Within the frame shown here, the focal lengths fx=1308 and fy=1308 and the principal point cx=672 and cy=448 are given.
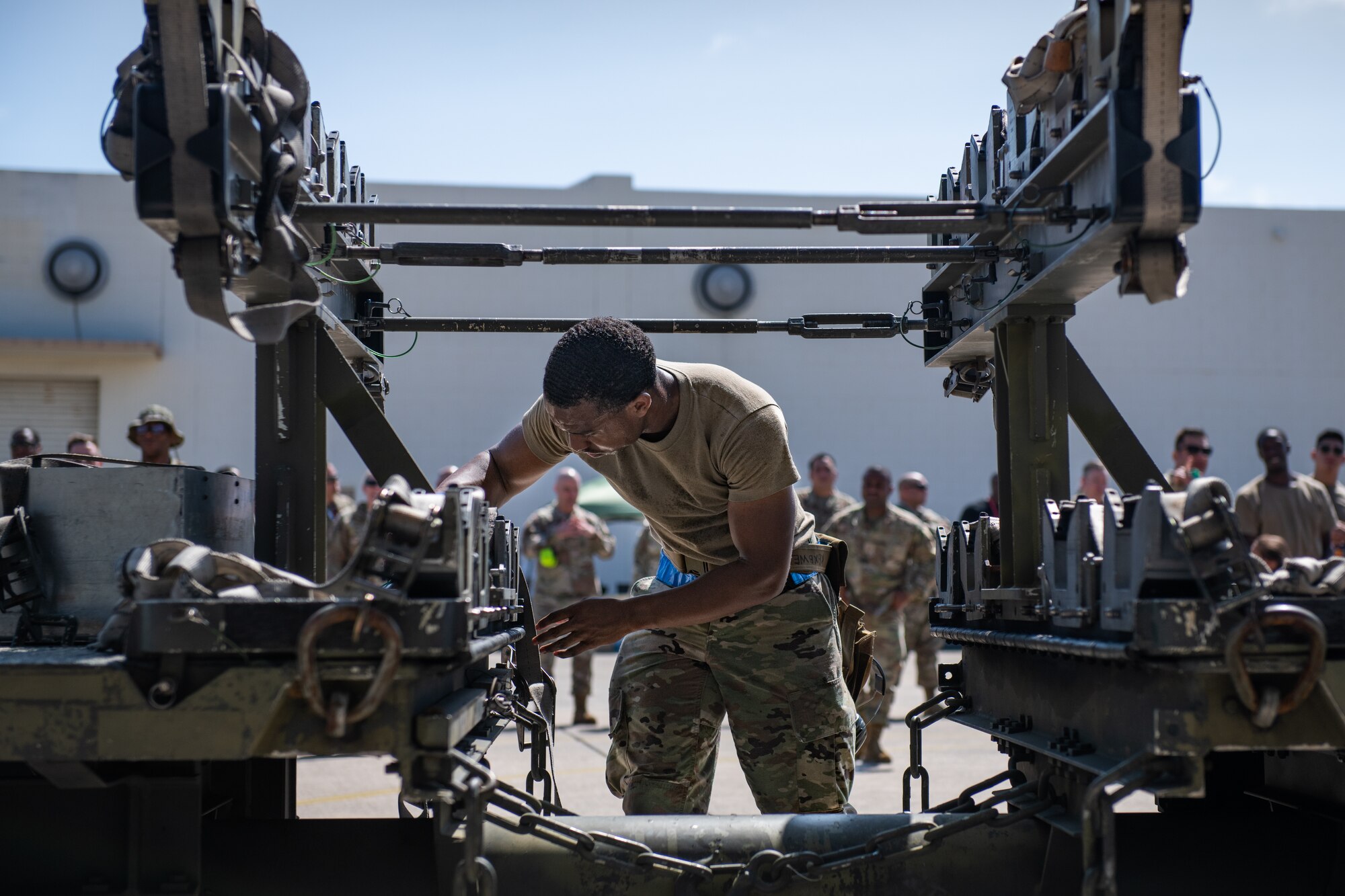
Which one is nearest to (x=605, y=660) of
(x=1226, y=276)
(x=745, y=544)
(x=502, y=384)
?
(x=502, y=384)

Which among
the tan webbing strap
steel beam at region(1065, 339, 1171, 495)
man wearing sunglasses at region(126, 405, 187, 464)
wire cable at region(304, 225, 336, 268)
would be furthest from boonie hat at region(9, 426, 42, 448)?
steel beam at region(1065, 339, 1171, 495)

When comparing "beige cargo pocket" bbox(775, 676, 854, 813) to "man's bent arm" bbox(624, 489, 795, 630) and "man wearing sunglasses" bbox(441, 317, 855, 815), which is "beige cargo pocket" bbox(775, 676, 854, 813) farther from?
"man's bent arm" bbox(624, 489, 795, 630)

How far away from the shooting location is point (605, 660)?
55.2 ft

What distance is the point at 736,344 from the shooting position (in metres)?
19.7

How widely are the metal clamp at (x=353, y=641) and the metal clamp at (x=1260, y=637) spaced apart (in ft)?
5.38

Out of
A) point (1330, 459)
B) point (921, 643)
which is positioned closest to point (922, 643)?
point (921, 643)

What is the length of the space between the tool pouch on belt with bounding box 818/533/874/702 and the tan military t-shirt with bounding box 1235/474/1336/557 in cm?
537

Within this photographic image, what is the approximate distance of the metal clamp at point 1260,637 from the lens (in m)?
2.55

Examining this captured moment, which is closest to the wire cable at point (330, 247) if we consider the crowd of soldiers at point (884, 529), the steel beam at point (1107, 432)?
the steel beam at point (1107, 432)

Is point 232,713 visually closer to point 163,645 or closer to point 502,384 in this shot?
point 163,645

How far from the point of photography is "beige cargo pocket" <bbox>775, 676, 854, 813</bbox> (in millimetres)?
4121

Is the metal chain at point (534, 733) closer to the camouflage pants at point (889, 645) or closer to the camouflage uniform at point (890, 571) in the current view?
the camouflage pants at point (889, 645)

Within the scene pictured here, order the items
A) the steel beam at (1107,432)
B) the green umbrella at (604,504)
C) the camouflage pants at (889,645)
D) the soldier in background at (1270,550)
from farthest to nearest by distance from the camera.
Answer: the green umbrella at (604,504)
the camouflage pants at (889,645)
the soldier in background at (1270,550)
the steel beam at (1107,432)

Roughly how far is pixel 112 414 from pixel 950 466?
40.8 ft
